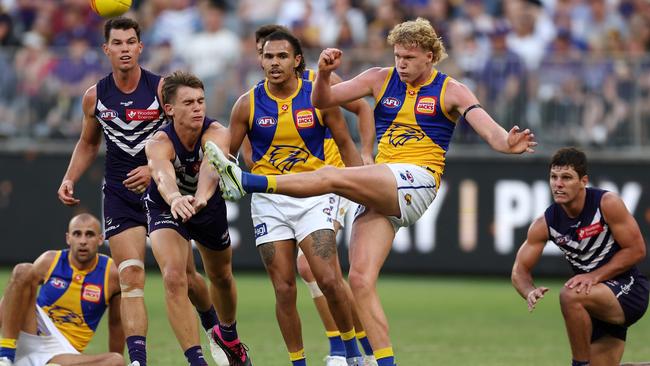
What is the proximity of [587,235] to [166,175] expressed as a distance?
10.7 ft

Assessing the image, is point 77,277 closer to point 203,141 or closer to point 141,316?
point 141,316

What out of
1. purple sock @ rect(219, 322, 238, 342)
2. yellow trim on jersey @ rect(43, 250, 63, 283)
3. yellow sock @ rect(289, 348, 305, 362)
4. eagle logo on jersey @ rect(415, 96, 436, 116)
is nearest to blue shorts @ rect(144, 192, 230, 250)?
purple sock @ rect(219, 322, 238, 342)

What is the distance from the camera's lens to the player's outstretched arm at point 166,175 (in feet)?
28.9

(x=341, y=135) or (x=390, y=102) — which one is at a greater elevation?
(x=390, y=102)

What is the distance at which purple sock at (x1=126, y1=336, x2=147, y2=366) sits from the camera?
9273mm

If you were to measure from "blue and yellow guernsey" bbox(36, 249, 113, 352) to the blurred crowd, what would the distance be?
7460 millimetres

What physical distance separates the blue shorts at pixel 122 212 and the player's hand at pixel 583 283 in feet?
11.5

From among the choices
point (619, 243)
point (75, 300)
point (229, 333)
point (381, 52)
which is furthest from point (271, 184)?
point (381, 52)

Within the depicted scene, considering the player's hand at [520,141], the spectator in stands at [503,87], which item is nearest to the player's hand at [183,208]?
the player's hand at [520,141]

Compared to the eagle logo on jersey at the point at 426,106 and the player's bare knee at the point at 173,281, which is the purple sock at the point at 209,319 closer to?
the player's bare knee at the point at 173,281

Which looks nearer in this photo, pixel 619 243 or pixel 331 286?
pixel 619 243

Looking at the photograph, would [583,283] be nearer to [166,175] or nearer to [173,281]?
[173,281]

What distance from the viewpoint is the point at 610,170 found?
1736 cm

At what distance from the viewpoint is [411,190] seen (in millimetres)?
9156
